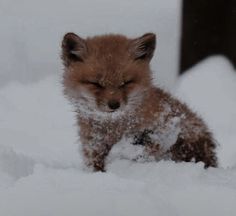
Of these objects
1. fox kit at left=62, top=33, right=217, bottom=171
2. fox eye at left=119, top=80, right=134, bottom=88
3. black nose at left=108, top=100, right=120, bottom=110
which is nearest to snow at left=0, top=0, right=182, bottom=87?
fox kit at left=62, top=33, right=217, bottom=171

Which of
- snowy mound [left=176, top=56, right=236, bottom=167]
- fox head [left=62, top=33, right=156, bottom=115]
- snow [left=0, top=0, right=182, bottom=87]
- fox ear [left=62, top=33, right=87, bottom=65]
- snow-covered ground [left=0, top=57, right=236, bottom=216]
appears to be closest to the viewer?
snow-covered ground [left=0, top=57, right=236, bottom=216]

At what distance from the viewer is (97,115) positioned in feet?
18.6

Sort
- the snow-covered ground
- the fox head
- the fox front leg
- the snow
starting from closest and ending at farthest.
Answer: the snow-covered ground, the fox head, the fox front leg, the snow

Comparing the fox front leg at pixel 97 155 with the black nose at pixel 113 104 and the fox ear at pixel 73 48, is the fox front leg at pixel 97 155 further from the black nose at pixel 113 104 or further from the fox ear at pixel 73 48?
the fox ear at pixel 73 48

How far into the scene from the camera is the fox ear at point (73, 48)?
586 cm

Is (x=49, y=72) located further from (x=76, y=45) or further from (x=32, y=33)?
A: (x=76, y=45)

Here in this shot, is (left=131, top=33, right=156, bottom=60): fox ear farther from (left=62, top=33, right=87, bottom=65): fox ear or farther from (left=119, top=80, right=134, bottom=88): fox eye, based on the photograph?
(left=62, top=33, right=87, bottom=65): fox ear

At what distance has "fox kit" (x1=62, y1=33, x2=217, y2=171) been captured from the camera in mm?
5648

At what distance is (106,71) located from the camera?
5.67m

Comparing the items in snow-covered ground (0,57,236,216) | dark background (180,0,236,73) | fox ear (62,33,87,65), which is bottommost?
snow-covered ground (0,57,236,216)

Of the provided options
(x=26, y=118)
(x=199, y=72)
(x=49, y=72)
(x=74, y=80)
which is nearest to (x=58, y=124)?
(x=26, y=118)

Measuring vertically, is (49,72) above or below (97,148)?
above

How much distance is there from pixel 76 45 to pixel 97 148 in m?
0.90

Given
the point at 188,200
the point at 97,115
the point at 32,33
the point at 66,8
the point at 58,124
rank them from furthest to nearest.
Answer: the point at 66,8 < the point at 32,33 < the point at 58,124 < the point at 97,115 < the point at 188,200
